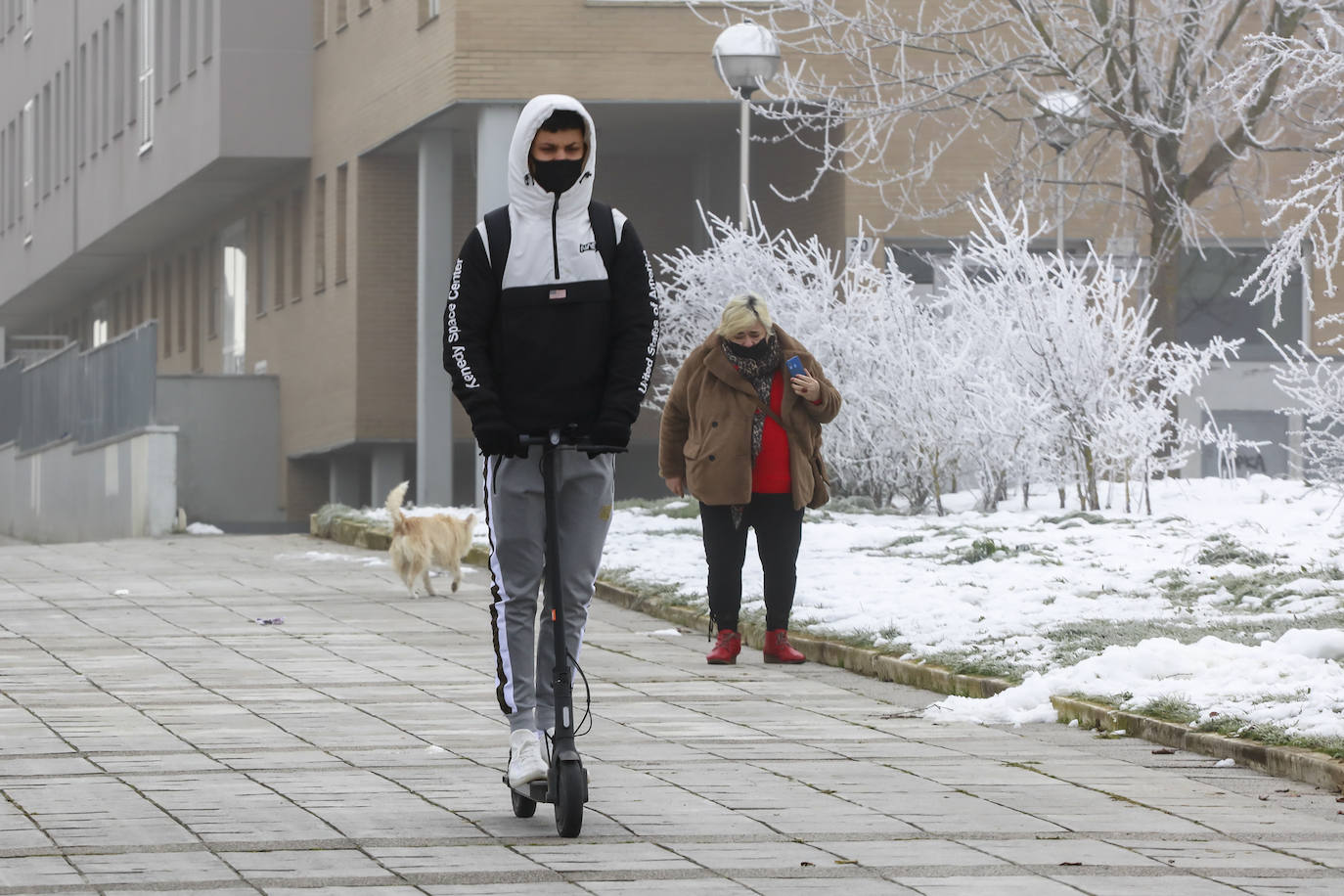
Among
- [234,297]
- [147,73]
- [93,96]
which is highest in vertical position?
[93,96]

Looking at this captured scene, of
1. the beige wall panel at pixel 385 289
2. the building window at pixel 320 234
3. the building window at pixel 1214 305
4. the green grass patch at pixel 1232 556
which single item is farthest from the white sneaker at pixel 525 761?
the building window at pixel 320 234

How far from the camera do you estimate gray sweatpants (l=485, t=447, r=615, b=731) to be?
7.27m

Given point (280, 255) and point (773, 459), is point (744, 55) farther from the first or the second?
point (280, 255)

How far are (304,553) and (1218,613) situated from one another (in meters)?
10.6

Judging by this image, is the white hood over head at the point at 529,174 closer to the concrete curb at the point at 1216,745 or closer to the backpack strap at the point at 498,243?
the backpack strap at the point at 498,243

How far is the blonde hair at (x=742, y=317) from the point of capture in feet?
39.7

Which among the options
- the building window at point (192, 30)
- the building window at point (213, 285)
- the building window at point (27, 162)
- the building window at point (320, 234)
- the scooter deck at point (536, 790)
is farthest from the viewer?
the building window at point (27, 162)

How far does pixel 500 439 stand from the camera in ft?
23.2

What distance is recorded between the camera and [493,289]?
23.6ft

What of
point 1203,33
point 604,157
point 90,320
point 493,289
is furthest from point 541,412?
point 90,320

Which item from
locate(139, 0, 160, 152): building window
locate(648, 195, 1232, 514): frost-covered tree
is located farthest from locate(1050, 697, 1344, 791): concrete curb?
locate(139, 0, 160, 152): building window

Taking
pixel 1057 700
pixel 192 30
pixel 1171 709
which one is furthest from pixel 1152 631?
pixel 192 30

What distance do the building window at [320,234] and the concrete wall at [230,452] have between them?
104 inches

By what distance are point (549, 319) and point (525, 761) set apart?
4.08 ft
